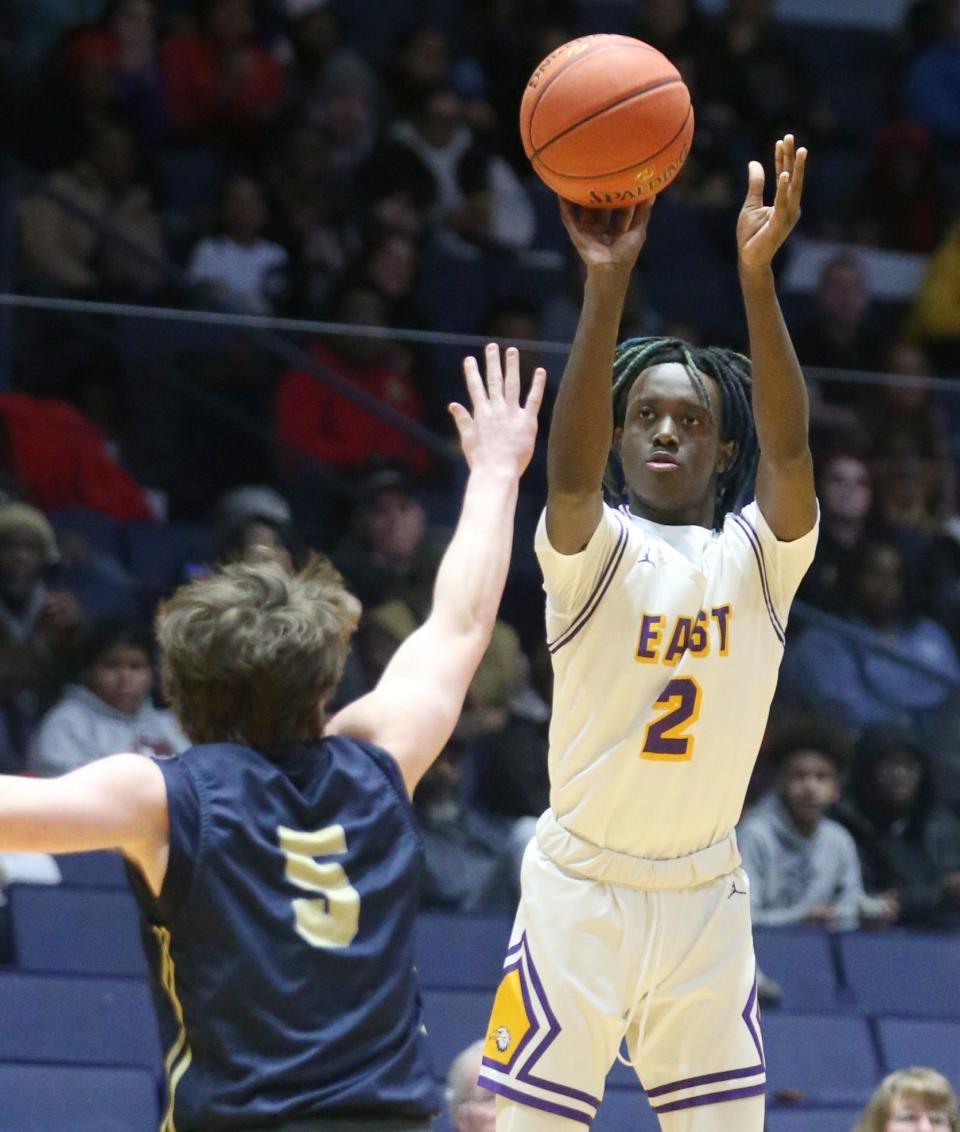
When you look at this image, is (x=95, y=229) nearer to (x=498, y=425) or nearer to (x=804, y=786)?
(x=804, y=786)

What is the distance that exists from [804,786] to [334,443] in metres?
2.04

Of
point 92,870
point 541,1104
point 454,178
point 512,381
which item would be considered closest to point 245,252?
point 454,178

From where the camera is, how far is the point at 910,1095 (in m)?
5.52

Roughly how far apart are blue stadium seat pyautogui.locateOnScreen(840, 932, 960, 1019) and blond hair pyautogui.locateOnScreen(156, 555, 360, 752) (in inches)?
185

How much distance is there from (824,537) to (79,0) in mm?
5164

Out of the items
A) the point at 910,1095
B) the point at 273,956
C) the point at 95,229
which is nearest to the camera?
the point at 273,956

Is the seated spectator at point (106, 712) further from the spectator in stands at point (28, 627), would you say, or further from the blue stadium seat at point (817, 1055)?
the blue stadium seat at point (817, 1055)

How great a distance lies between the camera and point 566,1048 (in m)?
3.81

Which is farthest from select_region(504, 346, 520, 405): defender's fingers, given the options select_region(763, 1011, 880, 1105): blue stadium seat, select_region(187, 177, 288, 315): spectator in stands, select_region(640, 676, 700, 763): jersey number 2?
select_region(187, 177, 288, 315): spectator in stands

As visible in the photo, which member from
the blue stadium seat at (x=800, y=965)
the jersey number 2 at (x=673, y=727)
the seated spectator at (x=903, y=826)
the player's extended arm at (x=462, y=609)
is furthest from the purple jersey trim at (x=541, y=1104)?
the seated spectator at (x=903, y=826)

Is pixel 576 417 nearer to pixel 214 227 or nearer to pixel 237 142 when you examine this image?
pixel 214 227

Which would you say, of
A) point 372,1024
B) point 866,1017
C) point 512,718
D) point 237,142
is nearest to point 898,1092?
point 866,1017

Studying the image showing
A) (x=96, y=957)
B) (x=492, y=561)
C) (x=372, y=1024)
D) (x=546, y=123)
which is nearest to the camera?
(x=372, y=1024)

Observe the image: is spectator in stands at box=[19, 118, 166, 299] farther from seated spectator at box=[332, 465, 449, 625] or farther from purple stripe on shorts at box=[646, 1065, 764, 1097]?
purple stripe on shorts at box=[646, 1065, 764, 1097]
